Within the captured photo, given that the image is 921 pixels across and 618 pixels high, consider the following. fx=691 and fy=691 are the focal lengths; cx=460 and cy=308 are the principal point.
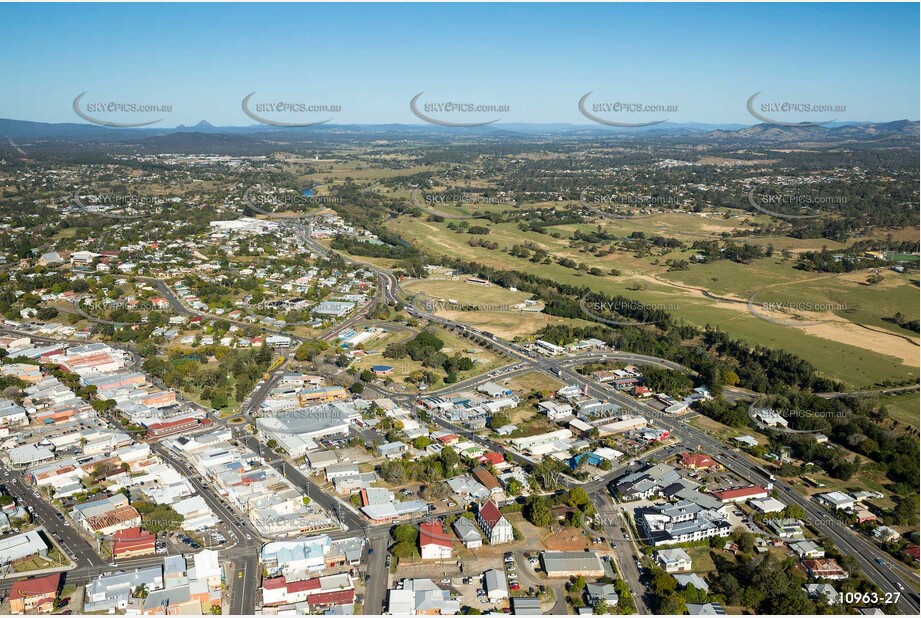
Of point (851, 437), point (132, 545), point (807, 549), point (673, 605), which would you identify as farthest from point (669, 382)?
point (132, 545)

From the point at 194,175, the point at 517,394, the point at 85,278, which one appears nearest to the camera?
the point at 517,394

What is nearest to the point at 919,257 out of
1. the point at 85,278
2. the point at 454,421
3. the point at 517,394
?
the point at 517,394

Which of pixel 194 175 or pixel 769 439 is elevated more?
pixel 194 175

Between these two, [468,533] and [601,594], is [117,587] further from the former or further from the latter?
[601,594]

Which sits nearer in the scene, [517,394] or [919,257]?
[517,394]

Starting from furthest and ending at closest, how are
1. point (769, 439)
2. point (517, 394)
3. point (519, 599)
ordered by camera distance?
1. point (517, 394)
2. point (769, 439)
3. point (519, 599)

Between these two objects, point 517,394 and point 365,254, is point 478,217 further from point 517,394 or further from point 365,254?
point 517,394

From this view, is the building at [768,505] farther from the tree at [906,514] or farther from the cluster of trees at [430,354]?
the cluster of trees at [430,354]
